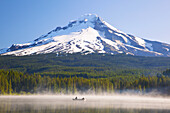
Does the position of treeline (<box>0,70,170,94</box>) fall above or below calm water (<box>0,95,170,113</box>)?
above

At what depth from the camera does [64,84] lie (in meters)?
148

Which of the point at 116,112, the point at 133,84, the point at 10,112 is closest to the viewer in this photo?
the point at 10,112

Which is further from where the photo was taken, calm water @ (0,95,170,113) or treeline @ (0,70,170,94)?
treeline @ (0,70,170,94)

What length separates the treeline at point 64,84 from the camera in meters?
135

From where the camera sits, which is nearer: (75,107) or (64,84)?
(75,107)

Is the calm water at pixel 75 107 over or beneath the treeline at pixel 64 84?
beneath

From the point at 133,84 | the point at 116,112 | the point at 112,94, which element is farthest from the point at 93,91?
the point at 116,112

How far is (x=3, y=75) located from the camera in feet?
439

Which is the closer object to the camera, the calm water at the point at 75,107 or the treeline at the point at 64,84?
the calm water at the point at 75,107

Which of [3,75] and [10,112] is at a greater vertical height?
[3,75]

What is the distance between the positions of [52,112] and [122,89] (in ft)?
308

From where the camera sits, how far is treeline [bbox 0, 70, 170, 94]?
13525 cm

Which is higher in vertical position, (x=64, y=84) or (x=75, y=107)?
(x=64, y=84)

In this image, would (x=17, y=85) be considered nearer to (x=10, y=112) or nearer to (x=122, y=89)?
(x=122, y=89)
